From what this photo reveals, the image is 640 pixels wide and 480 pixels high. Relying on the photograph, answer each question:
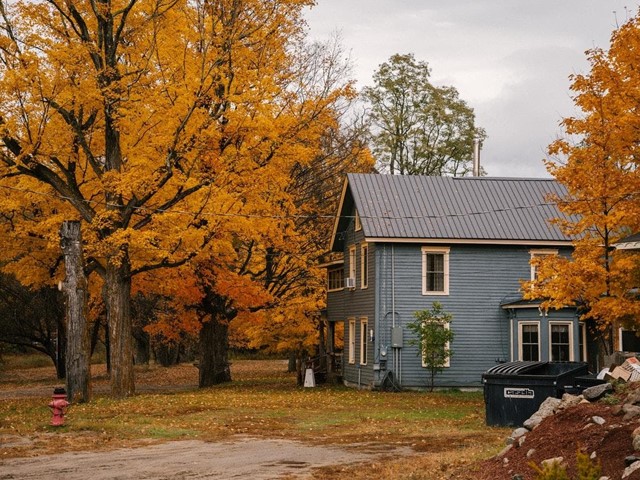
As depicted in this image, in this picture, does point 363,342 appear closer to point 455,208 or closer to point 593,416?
point 455,208

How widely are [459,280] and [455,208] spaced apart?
111 inches

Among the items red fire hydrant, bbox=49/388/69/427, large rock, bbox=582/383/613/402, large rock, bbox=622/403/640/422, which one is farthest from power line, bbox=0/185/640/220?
large rock, bbox=622/403/640/422

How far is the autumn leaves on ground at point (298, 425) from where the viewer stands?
14.9 meters

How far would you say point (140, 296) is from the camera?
160ft

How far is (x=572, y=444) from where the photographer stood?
37.8 ft

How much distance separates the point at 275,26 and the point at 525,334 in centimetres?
1513

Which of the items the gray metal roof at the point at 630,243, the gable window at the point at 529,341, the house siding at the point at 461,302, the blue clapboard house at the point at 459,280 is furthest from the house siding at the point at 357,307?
the gray metal roof at the point at 630,243

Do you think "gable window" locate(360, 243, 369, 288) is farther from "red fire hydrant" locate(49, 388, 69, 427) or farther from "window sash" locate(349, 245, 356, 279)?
"red fire hydrant" locate(49, 388, 69, 427)

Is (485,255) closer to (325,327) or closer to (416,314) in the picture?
(416,314)

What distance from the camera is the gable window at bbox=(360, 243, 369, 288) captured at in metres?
35.4

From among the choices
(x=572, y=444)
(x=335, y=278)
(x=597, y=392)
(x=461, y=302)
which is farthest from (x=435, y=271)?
(x=572, y=444)

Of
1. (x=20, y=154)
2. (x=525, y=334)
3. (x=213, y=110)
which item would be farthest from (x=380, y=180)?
(x=20, y=154)

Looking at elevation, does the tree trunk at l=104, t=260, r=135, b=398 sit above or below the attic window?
below

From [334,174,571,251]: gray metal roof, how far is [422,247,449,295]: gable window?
70 centimetres
